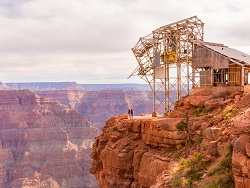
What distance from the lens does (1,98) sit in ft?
410

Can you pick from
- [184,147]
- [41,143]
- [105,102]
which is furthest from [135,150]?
[105,102]

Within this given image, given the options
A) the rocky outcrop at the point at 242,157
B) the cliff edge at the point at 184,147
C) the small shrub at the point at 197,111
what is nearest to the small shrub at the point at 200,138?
Result: the cliff edge at the point at 184,147

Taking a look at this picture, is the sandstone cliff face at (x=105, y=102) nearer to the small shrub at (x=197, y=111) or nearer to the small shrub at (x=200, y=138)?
the small shrub at (x=197, y=111)

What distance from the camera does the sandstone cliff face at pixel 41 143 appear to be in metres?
100

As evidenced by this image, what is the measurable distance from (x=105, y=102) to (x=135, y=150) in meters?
150

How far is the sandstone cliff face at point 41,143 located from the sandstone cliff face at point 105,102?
145 ft

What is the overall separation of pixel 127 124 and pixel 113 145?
86.2 inches

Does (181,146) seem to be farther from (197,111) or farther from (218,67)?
(218,67)

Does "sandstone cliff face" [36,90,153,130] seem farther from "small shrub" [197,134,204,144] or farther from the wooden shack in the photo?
"small shrub" [197,134,204,144]

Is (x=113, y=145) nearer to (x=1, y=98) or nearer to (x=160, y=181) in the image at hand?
(x=160, y=181)

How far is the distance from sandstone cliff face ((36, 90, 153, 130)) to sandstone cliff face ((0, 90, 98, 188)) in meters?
44.1

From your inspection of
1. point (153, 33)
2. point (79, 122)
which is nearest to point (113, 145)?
point (153, 33)

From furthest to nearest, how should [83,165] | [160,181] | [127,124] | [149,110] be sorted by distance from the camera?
[149,110], [83,165], [127,124], [160,181]

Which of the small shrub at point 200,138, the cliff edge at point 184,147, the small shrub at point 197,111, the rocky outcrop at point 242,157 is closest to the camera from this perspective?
the rocky outcrop at point 242,157
